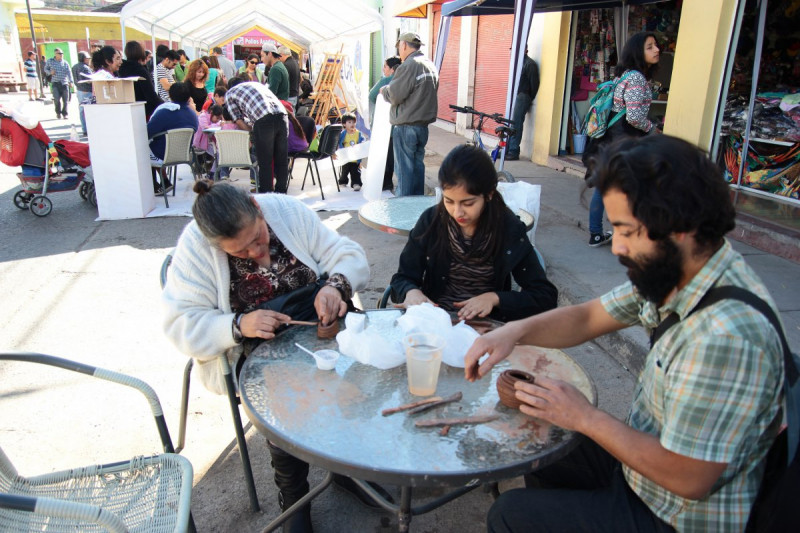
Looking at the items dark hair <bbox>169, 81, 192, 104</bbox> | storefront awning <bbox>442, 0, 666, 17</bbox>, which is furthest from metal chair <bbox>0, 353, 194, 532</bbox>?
dark hair <bbox>169, 81, 192, 104</bbox>

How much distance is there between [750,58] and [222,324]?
6231 mm

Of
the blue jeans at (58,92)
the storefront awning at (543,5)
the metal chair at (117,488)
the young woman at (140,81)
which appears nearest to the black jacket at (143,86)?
the young woman at (140,81)

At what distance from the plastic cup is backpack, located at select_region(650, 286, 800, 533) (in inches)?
25.8

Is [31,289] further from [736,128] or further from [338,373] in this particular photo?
[736,128]

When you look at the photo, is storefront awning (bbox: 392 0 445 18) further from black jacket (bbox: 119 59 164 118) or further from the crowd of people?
the crowd of people

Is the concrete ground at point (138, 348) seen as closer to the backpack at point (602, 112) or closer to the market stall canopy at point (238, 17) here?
the backpack at point (602, 112)

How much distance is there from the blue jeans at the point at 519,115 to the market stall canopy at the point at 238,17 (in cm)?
266

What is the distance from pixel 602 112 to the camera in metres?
4.57

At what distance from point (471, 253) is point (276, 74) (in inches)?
325

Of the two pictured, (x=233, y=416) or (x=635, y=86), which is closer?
(x=233, y=416)

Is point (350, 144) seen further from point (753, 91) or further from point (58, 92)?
point (58, 92)

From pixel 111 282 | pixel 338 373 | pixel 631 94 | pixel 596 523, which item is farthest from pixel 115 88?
pixel 596 523

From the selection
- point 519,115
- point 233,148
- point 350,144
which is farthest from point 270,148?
point 519,115

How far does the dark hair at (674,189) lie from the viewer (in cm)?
112
